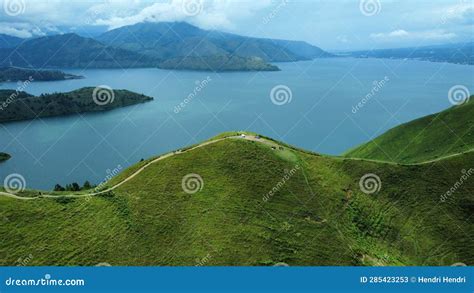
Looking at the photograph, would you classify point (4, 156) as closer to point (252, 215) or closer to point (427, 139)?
point (252, 215)

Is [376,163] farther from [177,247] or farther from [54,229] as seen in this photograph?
[54,229]

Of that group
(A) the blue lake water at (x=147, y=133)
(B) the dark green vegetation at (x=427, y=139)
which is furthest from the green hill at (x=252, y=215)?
(A) the blue lake water at (x=147, y=133)

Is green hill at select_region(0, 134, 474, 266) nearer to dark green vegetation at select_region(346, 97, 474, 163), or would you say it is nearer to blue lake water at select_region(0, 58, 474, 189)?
dark green vegetation at select_region(346, 97, 474, 163)

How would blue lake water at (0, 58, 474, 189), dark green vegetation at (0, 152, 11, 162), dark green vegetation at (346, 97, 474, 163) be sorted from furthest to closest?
dark green vegetation at (0, 152, 11, 162), blue lake water at (0, 58, 474, 189), dark green vegetation at (346, 97, 474, 163)

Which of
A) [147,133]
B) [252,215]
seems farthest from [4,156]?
[252,215]

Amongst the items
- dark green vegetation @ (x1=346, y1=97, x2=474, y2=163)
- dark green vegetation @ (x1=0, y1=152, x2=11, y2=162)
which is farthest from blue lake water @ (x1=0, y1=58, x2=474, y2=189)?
dark green vegetation @ (x1=346, y1=97, x2=474, y2=163)
